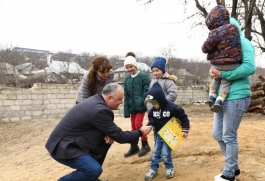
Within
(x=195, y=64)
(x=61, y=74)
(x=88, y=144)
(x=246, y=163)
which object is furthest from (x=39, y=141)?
(x=195, y=64)

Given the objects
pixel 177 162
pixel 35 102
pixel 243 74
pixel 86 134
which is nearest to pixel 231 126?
pixel 243 74

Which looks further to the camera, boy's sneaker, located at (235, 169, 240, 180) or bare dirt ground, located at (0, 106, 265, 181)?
bare dirt ground, located at (0, 106, 265, 181)

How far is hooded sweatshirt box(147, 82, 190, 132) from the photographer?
9.85ft

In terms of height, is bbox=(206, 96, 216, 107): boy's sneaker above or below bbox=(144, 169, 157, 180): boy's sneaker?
above

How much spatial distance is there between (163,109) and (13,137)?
601 cm

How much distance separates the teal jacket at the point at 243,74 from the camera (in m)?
2.49

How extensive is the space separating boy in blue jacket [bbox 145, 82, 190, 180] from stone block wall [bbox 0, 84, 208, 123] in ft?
26.4

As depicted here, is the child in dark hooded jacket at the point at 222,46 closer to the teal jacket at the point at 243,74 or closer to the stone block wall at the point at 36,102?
the teal jacket at the point at 243,74

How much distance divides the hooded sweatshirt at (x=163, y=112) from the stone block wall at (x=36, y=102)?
26.5ft

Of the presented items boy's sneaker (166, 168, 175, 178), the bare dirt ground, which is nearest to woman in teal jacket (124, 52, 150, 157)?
the bare dirt ground

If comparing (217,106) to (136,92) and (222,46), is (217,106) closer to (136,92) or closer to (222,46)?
(222,46)

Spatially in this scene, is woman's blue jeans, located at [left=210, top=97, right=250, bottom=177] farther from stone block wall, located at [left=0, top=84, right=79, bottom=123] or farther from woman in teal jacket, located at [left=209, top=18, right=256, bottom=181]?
stone block wall, located at [left=0, top=84, right=79, bottom=123]

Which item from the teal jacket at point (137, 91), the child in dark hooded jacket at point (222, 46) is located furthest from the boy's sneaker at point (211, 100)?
the teal jacket at point (137, 91)

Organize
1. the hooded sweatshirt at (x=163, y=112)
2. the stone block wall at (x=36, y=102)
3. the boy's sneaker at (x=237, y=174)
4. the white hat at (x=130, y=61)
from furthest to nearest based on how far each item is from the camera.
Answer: the stone block wall at (x=36, y=102) < the white hat at (x=130, y=61) < the hooded sweatshirt at (x=163, y=112) < the boy's sneaker at (x=237, y=174)
